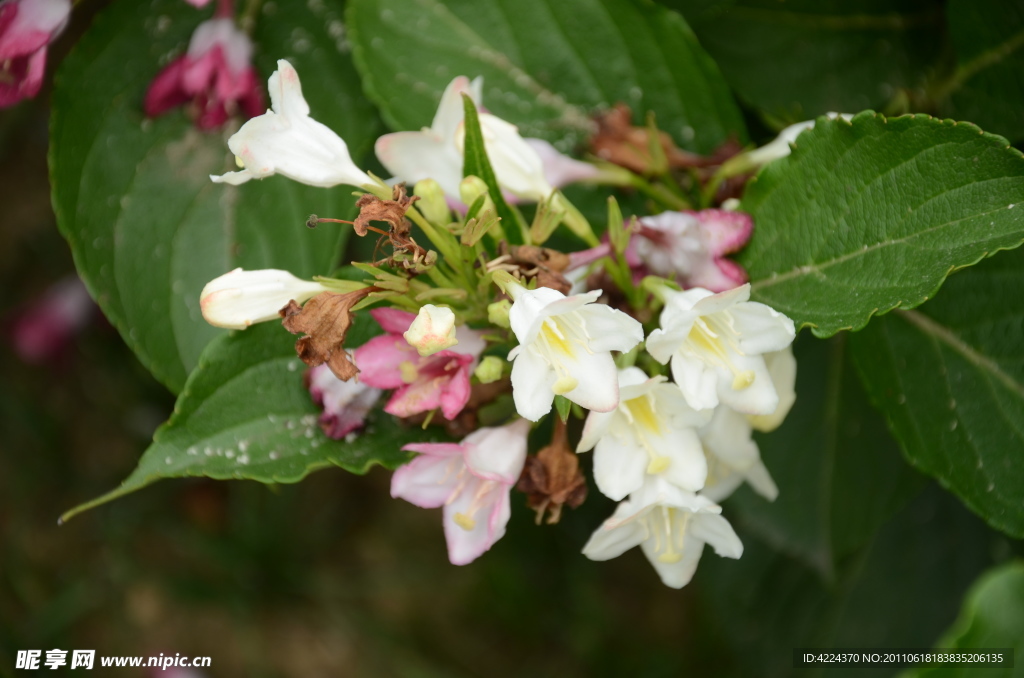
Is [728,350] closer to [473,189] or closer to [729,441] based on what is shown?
[729,441]

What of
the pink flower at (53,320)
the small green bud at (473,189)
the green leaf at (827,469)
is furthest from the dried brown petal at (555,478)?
the pink flower at (53,320)

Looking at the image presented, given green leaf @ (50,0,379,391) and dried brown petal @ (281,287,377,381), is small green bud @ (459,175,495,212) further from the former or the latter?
green leaf @ (50,0,379,391)

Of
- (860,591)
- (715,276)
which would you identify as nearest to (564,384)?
(715,276)

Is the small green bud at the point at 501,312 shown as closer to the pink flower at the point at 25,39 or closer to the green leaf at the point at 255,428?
the green leaf at the point at 255,428

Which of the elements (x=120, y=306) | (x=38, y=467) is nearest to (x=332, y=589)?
(x=38, y=467)

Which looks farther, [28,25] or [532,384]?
[28,25]

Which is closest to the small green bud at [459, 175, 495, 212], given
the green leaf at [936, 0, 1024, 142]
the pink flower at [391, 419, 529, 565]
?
the pink flower at [391, 419, 529, 565]
